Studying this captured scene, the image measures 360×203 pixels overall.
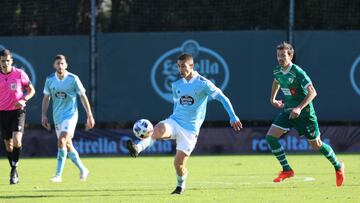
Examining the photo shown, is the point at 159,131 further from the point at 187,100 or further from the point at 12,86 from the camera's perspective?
the point at 12,86

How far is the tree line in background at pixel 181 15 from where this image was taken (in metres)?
25.2

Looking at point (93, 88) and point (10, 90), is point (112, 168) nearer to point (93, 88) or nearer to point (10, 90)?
point (10, 90)

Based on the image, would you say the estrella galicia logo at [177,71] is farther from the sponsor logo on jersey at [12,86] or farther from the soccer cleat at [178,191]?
the soccer cleat at [178,191]

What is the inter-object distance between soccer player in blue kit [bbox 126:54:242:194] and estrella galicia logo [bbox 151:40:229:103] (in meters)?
11.4

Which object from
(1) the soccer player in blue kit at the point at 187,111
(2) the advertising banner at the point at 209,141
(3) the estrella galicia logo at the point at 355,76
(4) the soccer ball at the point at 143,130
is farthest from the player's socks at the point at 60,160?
(3) the estrella galicia logo at the point at 355,76

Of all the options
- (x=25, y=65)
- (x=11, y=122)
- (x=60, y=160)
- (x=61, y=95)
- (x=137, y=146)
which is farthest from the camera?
(x=25, y=65)

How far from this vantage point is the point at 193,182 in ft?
47.6

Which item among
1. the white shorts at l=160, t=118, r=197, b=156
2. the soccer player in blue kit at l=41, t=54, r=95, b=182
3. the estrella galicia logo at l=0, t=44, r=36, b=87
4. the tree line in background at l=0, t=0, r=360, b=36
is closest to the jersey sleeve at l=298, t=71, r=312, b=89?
the white shorts at l=160, t=118, r=197, b=156

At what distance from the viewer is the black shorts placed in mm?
15047

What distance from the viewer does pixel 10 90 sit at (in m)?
15.1

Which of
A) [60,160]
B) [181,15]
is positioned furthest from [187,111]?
[181,15]

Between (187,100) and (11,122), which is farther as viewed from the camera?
(11,122)

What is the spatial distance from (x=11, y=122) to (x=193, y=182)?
3480 millimetres

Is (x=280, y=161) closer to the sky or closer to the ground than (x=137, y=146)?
closer to the ground
